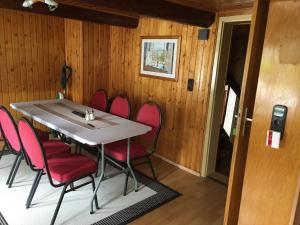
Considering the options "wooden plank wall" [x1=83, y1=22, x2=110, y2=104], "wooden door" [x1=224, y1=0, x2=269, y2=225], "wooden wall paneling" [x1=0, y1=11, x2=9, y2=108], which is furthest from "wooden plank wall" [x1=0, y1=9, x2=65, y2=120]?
"wooden door" [x1=224, y1=0, x2=269, y2=225]

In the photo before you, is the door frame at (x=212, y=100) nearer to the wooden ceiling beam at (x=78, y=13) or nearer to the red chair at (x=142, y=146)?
the red chair at (x=142, y=146)

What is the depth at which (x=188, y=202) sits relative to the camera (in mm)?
2590

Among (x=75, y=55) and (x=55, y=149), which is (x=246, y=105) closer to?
(x=55, y=149)

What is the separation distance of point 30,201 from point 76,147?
1.29 meters

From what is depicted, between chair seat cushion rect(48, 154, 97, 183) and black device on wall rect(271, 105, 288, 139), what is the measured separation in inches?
59.3

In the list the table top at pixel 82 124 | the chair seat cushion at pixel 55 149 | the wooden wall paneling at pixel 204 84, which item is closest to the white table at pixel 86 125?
the table top at pixel 82 124

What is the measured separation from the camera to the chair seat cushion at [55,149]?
2.52 m

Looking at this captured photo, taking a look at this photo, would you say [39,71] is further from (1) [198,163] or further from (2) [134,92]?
(1) [198,163]

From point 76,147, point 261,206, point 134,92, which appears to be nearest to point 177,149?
point 134,92

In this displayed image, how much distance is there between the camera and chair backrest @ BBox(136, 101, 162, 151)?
281 centimetres

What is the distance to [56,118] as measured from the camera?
2732 mm

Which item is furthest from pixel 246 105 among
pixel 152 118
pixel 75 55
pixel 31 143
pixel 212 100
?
pixel 75 55

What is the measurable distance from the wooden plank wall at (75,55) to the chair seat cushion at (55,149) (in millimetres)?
1496

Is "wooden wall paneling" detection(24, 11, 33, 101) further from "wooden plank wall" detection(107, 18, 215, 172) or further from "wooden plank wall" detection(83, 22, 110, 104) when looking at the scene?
"wooden plank wall" detection(107, 18, 215, 172)
